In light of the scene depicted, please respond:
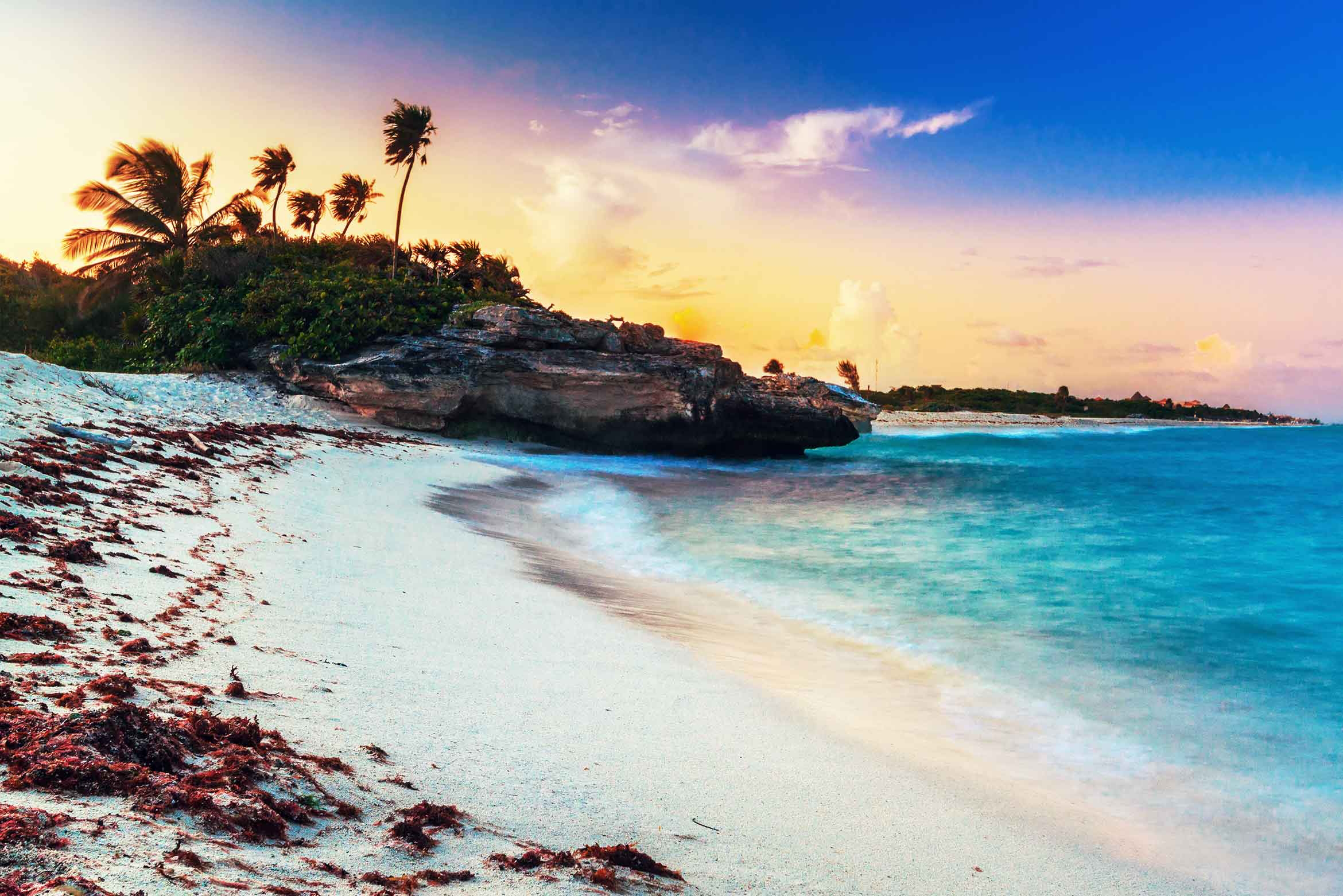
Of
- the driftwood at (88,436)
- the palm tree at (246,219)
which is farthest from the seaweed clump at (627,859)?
the palm tree at (246,219)

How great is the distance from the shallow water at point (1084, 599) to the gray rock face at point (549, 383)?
84.6 inches

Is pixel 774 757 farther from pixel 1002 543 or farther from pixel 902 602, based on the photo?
pixel 1002 543

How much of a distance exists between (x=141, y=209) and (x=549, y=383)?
1625 cm

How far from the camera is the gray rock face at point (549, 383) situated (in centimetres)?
2145

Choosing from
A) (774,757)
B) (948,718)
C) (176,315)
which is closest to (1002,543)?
(948,718)

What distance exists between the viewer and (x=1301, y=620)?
8.91 m

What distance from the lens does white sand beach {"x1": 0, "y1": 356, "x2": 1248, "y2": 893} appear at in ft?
6.73

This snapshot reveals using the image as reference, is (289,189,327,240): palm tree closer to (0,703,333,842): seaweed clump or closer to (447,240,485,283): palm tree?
(447,240,485,283): palm tree

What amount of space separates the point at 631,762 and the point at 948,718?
3.17 meters

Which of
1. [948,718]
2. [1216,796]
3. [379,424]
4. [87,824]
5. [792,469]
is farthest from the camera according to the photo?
[792,469]

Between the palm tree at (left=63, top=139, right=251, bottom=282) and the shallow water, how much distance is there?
57.1 feet

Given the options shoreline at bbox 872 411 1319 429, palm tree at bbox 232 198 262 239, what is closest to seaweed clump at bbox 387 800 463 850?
palm tree at bbox 232 198 262 239

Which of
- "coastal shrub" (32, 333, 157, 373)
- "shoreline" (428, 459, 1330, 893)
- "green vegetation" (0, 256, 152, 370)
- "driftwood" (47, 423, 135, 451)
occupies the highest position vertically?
"green vegetation" (0, 256, 152, 370)

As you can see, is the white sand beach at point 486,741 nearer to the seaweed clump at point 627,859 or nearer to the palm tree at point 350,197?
the seaweed clump at point 627,859
